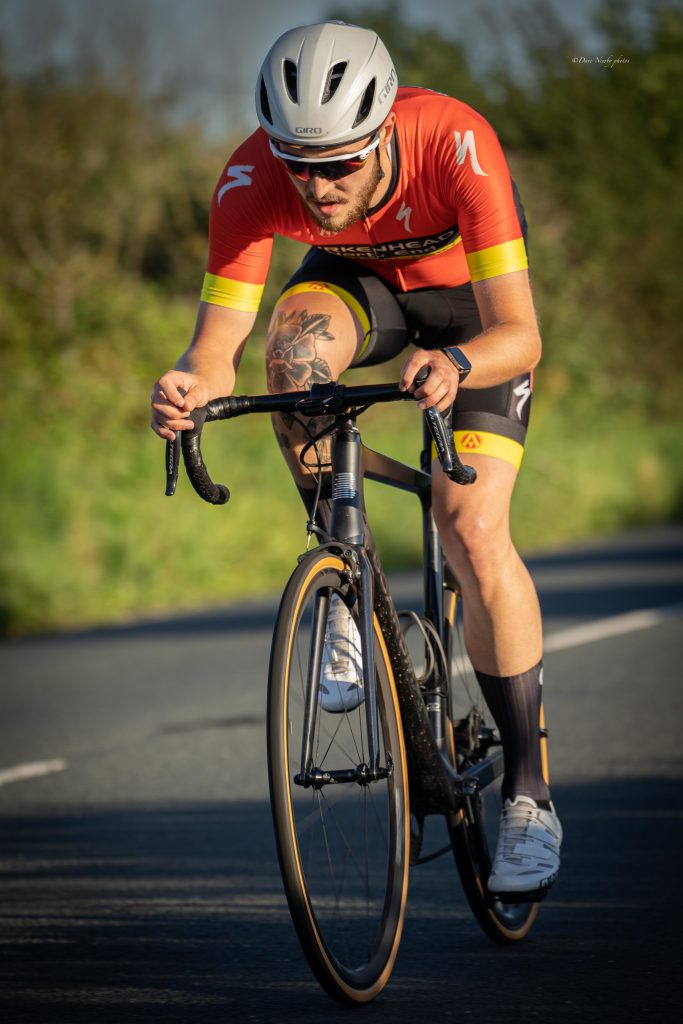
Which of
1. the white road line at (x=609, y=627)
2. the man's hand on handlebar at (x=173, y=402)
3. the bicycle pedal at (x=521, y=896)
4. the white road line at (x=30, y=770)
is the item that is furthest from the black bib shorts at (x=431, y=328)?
the white road line at (x=609, y=627)

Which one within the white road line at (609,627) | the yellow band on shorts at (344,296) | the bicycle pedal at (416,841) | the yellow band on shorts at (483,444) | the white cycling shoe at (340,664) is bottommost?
the white road line at (609,627)

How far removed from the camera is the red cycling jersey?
12.1 ft

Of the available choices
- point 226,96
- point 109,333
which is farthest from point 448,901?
point 226,96

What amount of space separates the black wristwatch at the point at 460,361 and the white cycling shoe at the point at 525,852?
1.24m

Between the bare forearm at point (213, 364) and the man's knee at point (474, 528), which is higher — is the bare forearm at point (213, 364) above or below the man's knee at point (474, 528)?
above

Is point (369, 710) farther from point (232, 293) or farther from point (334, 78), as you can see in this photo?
point (334, 78)

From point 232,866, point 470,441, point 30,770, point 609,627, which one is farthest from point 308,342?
point 609,627

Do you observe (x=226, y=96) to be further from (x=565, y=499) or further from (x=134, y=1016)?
(x=134, y=1016)

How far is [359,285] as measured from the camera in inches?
164

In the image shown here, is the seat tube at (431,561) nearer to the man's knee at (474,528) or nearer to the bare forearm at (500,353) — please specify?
the man's knee at (474,528)

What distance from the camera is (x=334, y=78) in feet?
11.5

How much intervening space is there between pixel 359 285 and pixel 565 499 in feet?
57.1

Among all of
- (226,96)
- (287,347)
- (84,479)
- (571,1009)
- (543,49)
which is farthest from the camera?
(543,49)

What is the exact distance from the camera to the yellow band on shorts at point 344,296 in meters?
4.10
